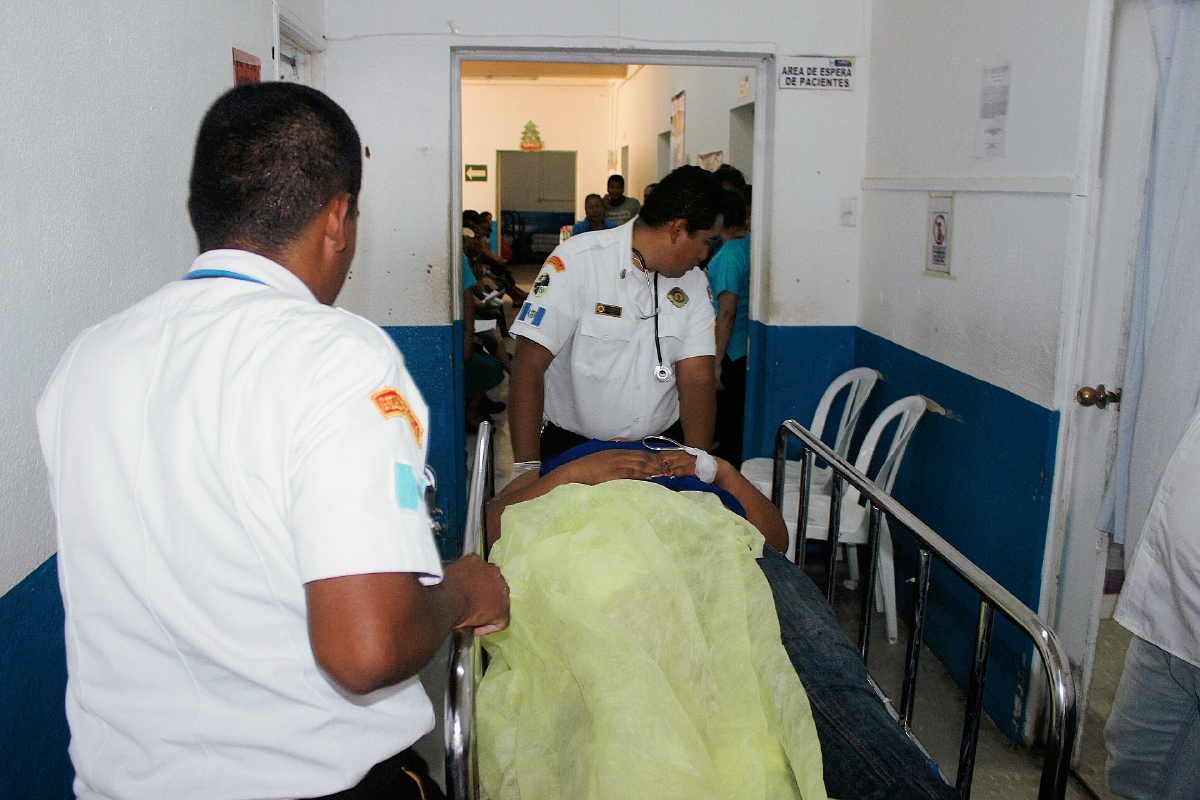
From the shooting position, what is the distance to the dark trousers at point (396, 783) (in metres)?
1.03

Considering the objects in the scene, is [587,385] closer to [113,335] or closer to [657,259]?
[657,259]

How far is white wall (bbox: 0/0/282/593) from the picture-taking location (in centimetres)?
136

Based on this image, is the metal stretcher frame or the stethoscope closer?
the metal stretcher frame

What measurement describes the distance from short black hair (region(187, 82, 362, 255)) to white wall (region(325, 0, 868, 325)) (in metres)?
2.68

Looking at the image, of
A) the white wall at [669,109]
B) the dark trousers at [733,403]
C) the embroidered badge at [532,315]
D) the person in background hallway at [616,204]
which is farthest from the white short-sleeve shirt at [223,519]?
the person in background hallway at [616,204]

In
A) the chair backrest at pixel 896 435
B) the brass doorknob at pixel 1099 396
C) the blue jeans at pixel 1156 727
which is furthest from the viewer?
the chair backrest at pixel 896 435

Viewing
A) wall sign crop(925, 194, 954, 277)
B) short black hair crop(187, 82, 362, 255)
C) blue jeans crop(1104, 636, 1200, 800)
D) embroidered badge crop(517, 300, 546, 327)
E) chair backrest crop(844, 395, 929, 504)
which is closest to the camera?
short black hair crop(187, 82, 362, 255)

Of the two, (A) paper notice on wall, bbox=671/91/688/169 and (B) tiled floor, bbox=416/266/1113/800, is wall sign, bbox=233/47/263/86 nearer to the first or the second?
(B) tiled floor, bbox=416/266/1113/800

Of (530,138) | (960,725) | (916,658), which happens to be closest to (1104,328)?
(916,658)

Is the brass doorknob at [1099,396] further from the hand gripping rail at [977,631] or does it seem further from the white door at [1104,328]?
the hand gripping rail at [977,631]

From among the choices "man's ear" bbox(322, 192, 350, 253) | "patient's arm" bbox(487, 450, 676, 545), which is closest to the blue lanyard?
"man's ear" bbox(322, 192, 350, 253)

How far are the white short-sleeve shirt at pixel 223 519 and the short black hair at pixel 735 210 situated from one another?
3.36 meters

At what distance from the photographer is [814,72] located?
3652mm

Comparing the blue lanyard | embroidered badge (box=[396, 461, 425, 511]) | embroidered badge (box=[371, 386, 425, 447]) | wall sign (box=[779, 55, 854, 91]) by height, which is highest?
wall sign (box=[779, 55, 854, 91])
